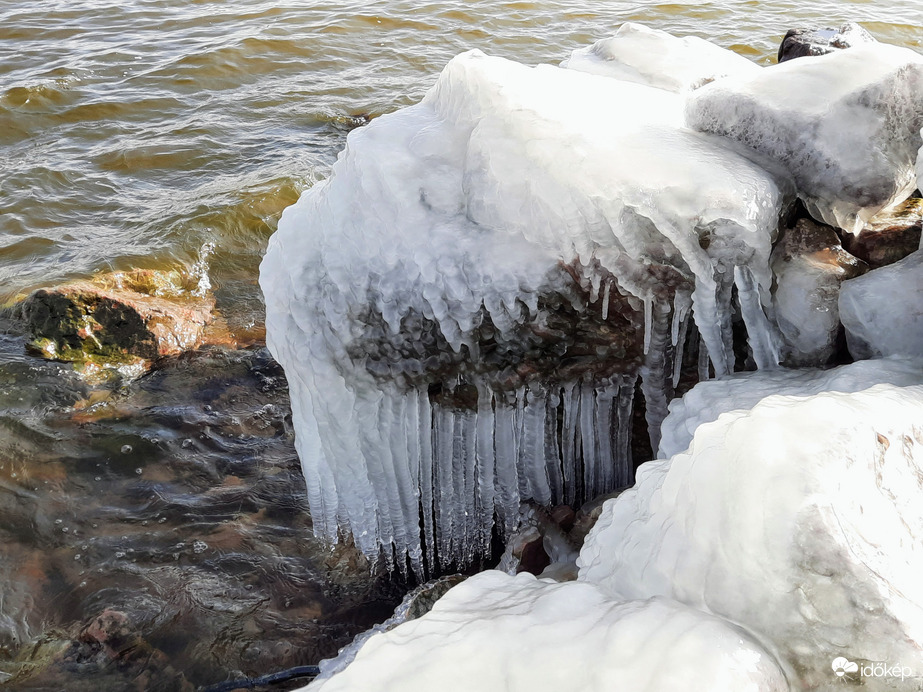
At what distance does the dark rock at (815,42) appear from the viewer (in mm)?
3727

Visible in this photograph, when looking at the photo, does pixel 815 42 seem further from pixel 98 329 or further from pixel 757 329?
pixel 98 329

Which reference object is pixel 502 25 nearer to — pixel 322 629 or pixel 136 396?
pixel 136 396

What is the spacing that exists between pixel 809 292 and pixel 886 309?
0.76 feet

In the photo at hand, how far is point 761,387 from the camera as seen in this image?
2.36m

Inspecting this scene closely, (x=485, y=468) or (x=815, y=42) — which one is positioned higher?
(x=815, y=42)

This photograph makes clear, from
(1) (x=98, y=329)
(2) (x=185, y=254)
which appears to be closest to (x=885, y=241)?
(1) (x=98, y=329)

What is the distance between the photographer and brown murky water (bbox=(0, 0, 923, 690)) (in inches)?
121

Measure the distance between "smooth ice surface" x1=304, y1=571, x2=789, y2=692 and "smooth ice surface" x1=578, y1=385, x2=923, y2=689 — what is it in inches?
3.1

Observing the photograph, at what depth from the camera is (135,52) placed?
886cm

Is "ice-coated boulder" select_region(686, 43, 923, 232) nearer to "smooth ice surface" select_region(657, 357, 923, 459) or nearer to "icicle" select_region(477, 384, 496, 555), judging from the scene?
"smooth ice surface" select_region(657, 357, 923, 459)

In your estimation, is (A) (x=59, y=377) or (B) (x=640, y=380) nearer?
(B) (x=640, y=380)

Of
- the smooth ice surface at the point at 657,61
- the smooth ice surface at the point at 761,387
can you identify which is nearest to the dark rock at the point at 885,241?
the smooth ice surface at the point at 761,387

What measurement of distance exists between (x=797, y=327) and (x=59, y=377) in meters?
4.04

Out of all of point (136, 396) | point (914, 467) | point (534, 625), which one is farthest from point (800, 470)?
point (136, 396)
